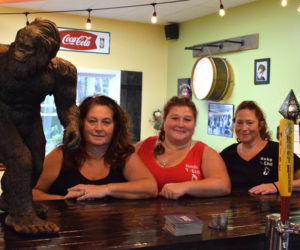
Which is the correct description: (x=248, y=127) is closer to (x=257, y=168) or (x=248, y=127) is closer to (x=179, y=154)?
(x=257, y=168)

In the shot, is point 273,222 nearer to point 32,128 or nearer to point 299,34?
point 32,128

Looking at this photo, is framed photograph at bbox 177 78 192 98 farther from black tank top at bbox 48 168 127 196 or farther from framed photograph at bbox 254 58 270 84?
black tank top at bbox 48 168 127 196

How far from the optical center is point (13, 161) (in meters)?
1.42

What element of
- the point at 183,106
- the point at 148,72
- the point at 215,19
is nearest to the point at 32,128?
the point at 183,106

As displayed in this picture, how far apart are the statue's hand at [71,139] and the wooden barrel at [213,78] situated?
4.48 meters

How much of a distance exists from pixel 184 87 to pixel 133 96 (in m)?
0.89

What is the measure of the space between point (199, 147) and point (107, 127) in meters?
0.67

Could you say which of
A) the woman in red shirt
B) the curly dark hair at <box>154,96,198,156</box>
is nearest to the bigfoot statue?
the woman in red shirt

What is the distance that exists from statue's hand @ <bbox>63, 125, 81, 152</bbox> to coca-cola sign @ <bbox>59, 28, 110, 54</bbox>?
17.7 ft

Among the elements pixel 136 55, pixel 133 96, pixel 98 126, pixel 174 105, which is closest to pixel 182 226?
pixel 98 126

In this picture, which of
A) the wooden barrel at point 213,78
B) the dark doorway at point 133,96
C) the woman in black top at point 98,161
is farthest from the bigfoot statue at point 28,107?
the dark doorway at point 133,96

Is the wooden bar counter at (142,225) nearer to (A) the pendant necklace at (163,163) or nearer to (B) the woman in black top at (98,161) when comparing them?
(B) the woman in black top at (98,161)

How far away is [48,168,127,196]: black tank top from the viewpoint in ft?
7.25

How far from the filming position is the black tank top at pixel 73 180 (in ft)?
7.25
